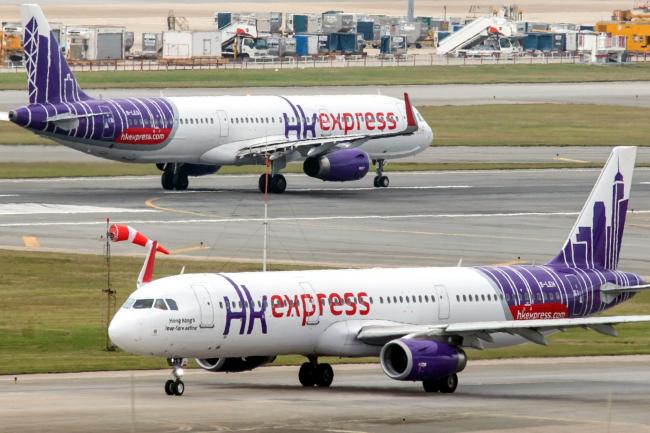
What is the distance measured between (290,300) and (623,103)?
130100 millimetres

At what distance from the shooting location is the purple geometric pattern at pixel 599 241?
56.0 m

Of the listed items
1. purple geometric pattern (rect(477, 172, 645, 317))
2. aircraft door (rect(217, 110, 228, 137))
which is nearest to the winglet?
aircraft door (rect(217, 110, 228, 137))

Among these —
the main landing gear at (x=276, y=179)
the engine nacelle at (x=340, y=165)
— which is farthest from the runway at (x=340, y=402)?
the main landing gear at (x=276, y=179)

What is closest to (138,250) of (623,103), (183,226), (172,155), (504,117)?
(183,226)

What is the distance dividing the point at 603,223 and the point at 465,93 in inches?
5140

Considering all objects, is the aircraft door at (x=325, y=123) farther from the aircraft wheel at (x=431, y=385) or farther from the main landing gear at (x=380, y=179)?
the aircraft wheel at (x=431, y=385)

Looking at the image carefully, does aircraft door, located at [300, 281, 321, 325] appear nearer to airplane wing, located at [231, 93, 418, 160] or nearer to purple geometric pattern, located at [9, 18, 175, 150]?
purple geometric pattern, located at [9, 18, 175, 150]

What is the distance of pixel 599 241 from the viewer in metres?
56.3

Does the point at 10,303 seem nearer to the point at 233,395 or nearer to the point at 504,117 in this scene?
the point at 233,395

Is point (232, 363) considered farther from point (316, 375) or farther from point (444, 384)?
point (444, 384)

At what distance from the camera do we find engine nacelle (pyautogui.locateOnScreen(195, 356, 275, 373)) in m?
49.2

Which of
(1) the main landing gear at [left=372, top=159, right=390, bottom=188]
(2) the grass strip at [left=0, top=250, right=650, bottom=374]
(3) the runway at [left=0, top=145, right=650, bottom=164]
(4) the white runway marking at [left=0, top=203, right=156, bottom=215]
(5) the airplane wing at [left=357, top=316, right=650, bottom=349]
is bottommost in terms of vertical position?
(3) the runway at [left=0, top=145, right=650, bottom=164]

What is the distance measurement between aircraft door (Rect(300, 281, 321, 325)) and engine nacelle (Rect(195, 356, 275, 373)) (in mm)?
1535

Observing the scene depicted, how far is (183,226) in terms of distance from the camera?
8819 cm
